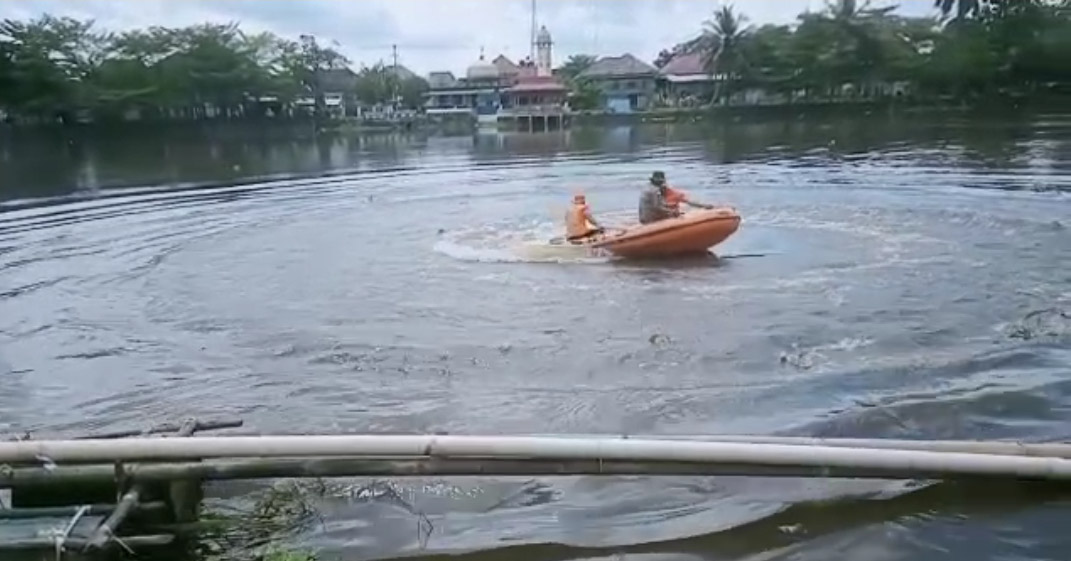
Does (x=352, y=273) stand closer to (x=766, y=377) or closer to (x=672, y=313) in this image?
(x=672, y=313)

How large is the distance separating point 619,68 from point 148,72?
44.7 meters

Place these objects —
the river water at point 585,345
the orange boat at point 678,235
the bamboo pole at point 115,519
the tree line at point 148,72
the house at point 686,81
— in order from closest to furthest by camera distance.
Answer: the bamboo pole at point 115,519, the river water at point 585,345, the orange boat at point 678,235, the tree line at point 148,72, the house at point 686,81

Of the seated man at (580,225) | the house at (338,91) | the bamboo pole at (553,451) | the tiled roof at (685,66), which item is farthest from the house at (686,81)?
the bamboo pole at (553,451)

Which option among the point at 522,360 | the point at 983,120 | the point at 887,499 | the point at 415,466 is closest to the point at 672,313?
the point at 522,360

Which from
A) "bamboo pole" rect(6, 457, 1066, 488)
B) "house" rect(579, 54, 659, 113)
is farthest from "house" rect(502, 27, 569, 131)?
"bamboo pole" rect(6, 457, 1066, 488)

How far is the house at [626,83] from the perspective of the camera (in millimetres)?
96312

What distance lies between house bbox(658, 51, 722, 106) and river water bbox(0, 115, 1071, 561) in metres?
65.1

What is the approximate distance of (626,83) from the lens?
98250 mm

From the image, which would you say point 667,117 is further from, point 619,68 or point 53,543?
point 53,543

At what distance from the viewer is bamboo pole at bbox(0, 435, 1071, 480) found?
5977 mm

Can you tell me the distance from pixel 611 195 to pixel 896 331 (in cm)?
1563

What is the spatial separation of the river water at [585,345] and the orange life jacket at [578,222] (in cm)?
89

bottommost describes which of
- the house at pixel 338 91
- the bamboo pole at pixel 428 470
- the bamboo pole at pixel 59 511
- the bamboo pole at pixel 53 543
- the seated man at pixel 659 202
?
the bamboo pole at pixel 53 543

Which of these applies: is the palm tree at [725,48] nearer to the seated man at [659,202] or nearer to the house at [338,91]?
the house at [338,91]
